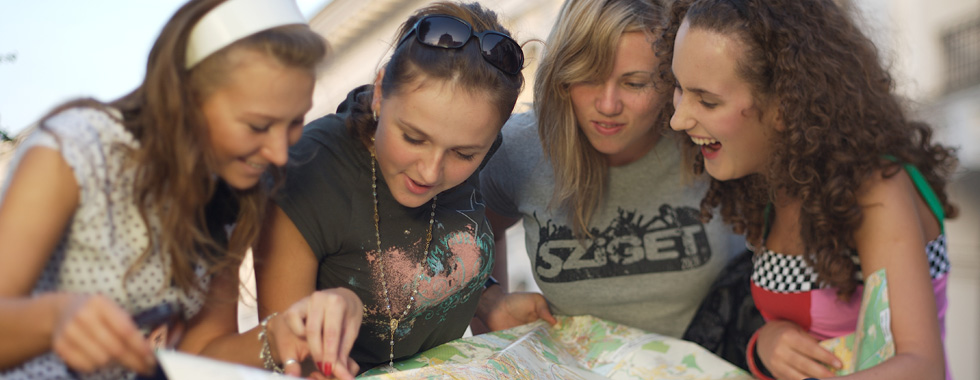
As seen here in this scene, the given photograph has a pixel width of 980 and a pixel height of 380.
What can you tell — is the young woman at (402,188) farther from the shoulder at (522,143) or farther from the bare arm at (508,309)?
the shoulder at (522,143)

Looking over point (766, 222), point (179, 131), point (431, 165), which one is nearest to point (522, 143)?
point (766, 222)

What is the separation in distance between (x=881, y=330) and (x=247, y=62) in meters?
1.54

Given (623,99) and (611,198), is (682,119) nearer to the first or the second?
(623,99)

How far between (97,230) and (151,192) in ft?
0.35

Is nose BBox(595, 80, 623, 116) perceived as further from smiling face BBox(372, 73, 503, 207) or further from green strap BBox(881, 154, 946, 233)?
green strap BBox(881, 154, 946, 233)

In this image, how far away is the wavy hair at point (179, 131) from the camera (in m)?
1.30

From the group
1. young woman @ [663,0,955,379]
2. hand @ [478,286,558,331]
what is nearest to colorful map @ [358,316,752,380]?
hand @ [478,286,558,331]

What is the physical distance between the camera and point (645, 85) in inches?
93.0

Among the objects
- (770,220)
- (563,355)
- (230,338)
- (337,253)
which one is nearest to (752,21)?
(770,220)

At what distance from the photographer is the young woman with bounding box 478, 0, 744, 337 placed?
2355 millimetres

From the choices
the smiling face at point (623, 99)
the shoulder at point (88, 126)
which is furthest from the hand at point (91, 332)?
the smiling face at point (623, 99)

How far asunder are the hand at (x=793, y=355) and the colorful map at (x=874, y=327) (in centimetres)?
9

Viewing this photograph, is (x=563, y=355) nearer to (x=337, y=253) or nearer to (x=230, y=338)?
(x=337, y=253)

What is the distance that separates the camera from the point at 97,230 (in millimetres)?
1263
